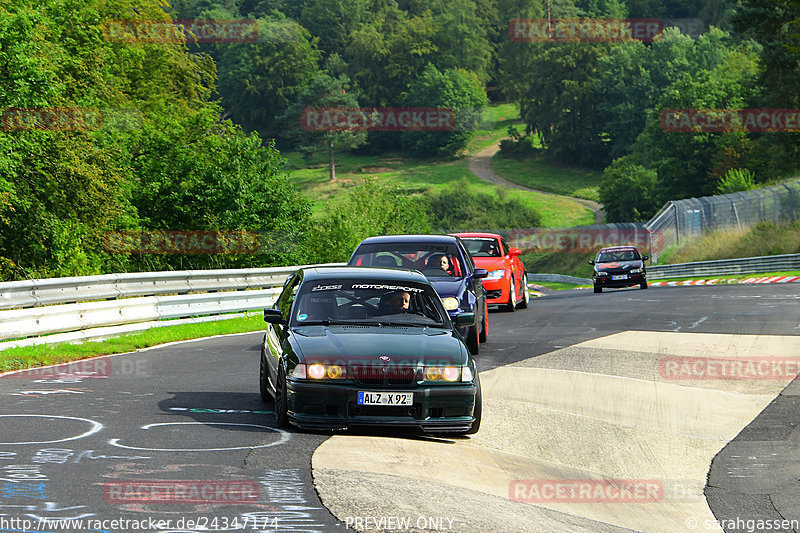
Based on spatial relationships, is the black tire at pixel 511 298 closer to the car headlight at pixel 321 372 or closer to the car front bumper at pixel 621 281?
the car front bumper at pixel 621 281

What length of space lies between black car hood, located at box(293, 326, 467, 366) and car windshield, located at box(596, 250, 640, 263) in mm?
28900

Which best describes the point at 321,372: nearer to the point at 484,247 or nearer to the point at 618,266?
the point at 484,247

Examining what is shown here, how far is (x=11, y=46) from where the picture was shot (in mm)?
27016

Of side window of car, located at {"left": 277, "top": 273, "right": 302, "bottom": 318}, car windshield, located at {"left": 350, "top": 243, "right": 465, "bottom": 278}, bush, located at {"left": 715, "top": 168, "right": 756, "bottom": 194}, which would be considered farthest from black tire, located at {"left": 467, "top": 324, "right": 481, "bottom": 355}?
bush, located at {"left": 715, "top": 168, "right": 756, "bottom": 194}

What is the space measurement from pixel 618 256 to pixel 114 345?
2503cm

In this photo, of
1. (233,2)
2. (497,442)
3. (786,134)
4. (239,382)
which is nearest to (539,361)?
(239,382)

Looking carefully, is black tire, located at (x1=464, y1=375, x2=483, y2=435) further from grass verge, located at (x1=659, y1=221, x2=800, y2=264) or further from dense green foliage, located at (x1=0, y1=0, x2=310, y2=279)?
grass verge, located at (x1=659, y1=221, x2=800, y2=264)

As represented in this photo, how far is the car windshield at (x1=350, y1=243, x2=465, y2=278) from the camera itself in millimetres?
15414

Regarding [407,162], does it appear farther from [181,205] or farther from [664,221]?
[181,205]

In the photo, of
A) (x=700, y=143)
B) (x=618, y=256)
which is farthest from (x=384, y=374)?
(x=700, y=143)

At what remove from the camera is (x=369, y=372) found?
328 inches

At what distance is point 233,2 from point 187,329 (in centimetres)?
18739

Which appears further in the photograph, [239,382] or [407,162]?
[407,162]

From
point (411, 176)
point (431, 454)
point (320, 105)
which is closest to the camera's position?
point (431, 454)
